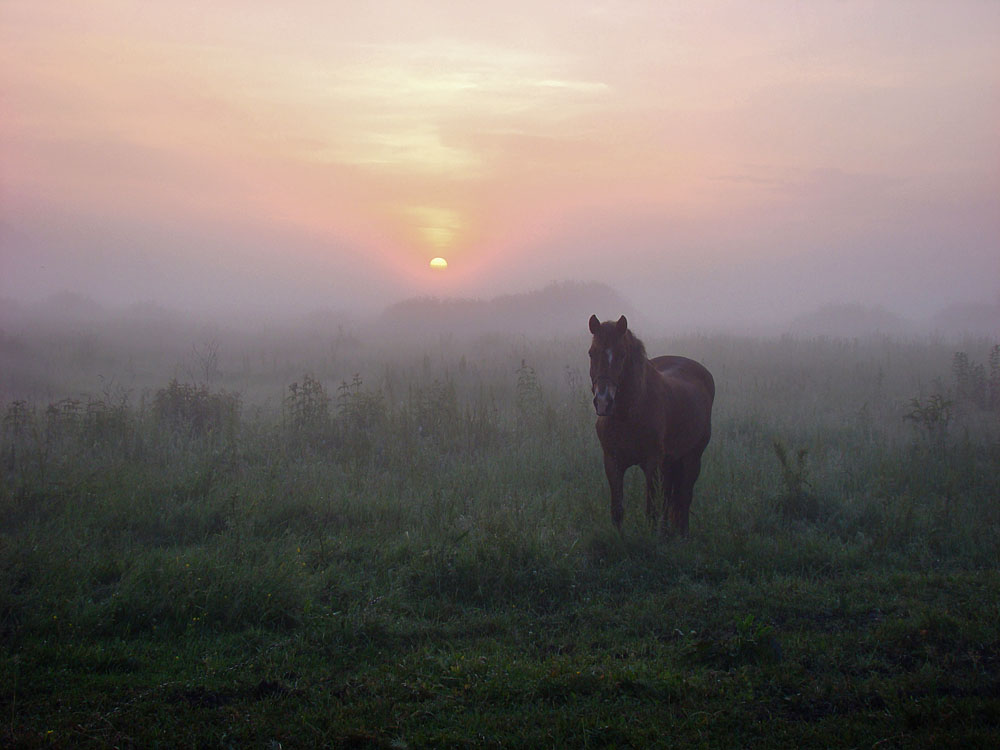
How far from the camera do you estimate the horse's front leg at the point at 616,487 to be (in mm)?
6926

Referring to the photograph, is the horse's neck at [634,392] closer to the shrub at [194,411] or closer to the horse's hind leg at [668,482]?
the horse's hind leg at [668,482]

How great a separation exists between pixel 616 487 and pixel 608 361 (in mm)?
1361

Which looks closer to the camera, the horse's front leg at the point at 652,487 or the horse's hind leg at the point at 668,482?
the horse's front leg at the point at 652,487

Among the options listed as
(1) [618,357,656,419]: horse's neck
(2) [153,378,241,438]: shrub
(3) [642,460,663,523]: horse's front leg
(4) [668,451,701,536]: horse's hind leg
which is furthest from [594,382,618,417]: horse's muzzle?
(2) [153,378,241,438]: shrub

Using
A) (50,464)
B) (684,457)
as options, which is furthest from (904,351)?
(50,464)

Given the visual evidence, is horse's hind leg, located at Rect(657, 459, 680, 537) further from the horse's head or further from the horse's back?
the horse's head

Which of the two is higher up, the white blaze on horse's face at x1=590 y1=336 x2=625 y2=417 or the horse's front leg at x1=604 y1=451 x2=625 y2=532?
the white blaze on horse's face at x1=590 y1=336 x2=625 y2=417

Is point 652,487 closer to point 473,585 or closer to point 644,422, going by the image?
point 644,422

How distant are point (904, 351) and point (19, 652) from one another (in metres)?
21.8

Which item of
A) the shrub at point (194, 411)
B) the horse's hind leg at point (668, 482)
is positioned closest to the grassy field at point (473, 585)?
the shrub at point (194, 411)

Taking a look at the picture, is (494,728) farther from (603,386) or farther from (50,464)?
(50,464)

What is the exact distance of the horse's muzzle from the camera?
6.44 meters

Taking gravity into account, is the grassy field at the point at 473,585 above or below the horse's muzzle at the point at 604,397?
below

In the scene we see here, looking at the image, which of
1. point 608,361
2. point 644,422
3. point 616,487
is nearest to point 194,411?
point 616,487
